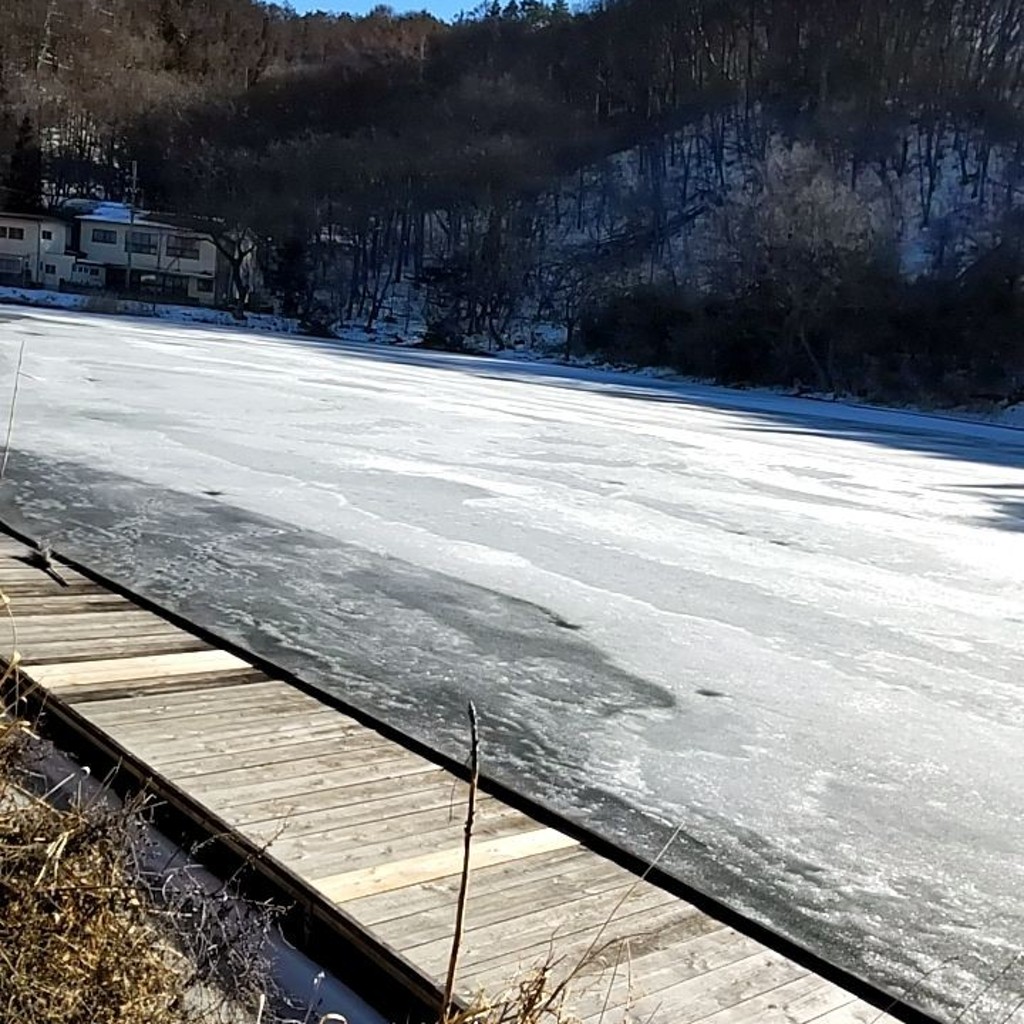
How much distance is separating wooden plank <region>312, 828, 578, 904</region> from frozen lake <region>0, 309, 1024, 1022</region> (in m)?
0.19

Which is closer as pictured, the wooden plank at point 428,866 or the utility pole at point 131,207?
the wooden plank at point 428,866

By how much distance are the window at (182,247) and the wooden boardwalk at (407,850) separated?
43.4 meters

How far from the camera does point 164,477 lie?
7043 mm

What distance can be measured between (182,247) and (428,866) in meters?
45.3

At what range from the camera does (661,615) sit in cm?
482

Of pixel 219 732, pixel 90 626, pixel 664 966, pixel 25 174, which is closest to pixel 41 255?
pixel 25 174

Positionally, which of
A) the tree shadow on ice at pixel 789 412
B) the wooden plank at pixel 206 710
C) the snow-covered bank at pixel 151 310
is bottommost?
the wooden plank at pixel 206 710

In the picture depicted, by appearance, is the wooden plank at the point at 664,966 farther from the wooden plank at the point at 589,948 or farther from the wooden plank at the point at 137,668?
the wooden plank at the point at 137,668

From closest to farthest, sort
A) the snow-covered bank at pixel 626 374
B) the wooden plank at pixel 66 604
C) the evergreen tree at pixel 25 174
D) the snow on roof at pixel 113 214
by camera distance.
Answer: the wooden plank at pixel 66 604
the snow-covered bank at pixel 626 374
the snow on roof at pixel 113 214
the evergreen tree at pixel 25 174

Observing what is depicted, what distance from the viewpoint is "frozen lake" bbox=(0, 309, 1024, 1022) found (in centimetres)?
279

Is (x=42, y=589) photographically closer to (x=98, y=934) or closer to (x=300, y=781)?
(x=300, y=781)

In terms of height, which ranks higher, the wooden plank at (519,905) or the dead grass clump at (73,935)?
the dead grass clump at (73,935)

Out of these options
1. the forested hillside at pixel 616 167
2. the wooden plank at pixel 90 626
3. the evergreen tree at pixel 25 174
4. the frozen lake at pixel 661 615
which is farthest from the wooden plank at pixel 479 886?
the evergreen tree at pixel 25 174

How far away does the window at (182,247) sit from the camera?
148ft
